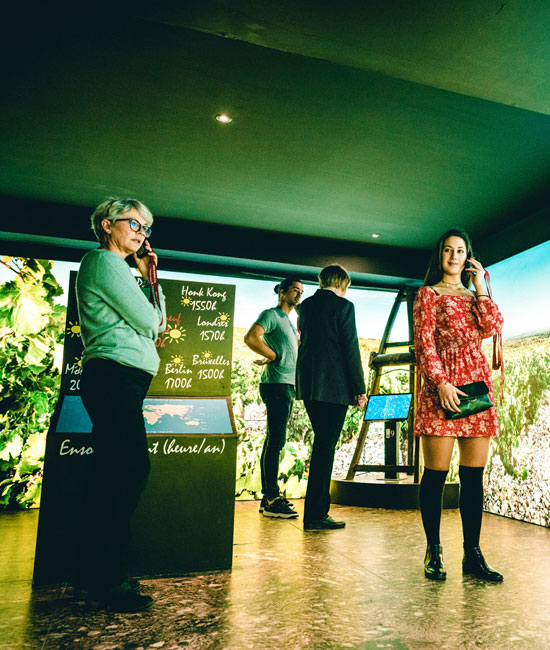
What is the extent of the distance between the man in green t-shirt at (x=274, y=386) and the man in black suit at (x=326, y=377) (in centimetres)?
37

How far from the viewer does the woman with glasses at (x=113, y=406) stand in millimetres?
1717

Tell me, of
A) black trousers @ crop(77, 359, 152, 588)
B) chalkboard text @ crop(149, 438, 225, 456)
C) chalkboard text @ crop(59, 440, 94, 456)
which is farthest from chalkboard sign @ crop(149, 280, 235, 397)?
black trousers @ crop(77, 359, 152, 588)

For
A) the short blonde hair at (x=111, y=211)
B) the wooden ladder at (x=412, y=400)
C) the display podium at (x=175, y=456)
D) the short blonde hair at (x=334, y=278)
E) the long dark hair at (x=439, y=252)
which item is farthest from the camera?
the wooden ladder at (x=412, y=400)

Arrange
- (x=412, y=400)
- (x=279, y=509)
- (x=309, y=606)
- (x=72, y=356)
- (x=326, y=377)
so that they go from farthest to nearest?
(x=412, y=400)
(x=279, y=509)
(x=326, y=377)
(x=72, y=356)
(x=309, y=606)

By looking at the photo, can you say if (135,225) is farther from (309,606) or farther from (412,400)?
(412,400)

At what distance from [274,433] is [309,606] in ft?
5.56

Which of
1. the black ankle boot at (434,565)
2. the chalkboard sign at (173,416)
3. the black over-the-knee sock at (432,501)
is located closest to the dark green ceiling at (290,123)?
the chalkboard sign at (173,416)

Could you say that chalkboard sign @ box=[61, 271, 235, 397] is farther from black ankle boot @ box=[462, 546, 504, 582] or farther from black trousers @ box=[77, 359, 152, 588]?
black ankle boot @ box=[462, 546, 504, 582]

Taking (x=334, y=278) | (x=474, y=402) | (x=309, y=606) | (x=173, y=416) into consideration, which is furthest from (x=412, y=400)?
(x=309, y=606)

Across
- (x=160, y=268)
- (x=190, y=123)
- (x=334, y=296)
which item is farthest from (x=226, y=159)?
(x=160, y=268)

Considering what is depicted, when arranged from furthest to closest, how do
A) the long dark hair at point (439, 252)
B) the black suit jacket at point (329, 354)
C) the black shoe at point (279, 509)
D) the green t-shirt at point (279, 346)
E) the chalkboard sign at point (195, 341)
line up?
the green t-shirt at point (279, 346) → the black shoe at point (279, 509) → the black suit jacket at point (329, 354) → the chalkboard sign at point (195, 341) → the long dark hair at point (439, 252)

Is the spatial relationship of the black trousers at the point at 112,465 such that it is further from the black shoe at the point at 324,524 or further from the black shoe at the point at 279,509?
the black shoe at the point at 279,509

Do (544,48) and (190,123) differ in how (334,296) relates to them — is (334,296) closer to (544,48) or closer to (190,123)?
(190,123)

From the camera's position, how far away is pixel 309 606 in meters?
1.81
